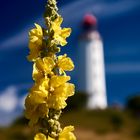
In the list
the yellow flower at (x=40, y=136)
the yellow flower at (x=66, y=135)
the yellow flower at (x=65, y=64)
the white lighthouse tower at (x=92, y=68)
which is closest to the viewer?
the yellow flower at (x=40, y=136)

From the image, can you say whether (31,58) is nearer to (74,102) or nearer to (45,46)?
(45,46)

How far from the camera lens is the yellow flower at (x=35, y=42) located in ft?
9.78

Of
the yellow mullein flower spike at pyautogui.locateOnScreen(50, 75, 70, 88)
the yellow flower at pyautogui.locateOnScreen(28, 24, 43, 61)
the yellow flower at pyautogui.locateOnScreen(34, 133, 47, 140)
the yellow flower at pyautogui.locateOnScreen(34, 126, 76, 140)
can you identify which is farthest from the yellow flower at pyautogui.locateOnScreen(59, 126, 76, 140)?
the yellow flower at pyautogui.locateOnScreen(28, 24, 43, 61)

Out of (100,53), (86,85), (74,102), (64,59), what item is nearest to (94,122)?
(74,102)

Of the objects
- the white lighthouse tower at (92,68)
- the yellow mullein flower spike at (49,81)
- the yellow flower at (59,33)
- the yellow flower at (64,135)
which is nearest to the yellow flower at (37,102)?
the yellow mullein flower spike at (49,81)

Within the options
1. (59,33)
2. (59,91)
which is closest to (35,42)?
(59,33)

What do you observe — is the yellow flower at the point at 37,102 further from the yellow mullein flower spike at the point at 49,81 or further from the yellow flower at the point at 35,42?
the yellow flower at the point at 35,42

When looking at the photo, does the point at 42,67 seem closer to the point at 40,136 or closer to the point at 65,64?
the point at 65,64

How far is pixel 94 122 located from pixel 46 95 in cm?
4415

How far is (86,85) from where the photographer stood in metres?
73.9

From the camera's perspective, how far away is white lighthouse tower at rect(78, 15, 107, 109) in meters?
73.9

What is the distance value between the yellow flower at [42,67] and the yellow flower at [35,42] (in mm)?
40

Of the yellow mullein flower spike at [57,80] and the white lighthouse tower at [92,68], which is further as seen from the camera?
the white lighthouse tower at [92,68]

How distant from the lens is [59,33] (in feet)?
10.2
